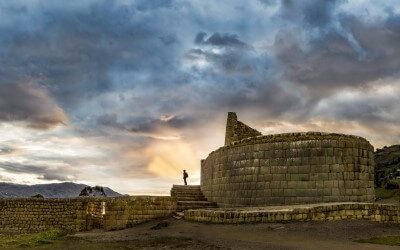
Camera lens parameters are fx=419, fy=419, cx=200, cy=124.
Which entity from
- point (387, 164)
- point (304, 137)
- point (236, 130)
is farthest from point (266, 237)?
point (387, 164)

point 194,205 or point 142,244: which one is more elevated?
point 194,205

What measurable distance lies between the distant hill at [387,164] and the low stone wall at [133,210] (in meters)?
25.5

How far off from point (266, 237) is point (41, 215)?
1934 centimetres

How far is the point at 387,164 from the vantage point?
50.6 metres

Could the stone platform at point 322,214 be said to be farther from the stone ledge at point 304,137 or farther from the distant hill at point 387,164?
the distant hill at point 387,164

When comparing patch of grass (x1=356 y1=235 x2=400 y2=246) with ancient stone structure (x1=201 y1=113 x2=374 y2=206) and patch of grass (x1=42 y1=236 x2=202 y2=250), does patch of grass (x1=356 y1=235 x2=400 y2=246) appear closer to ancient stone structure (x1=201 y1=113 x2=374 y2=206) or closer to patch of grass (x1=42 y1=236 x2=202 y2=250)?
patch of grass (x1=42 y1=236 x2=202 y2=250)

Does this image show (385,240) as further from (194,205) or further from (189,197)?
(189,197)

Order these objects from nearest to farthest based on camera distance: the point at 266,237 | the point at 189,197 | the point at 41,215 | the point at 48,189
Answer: the point at 266,237, the point at 189,197, the point at 41,215, the point at 48,189

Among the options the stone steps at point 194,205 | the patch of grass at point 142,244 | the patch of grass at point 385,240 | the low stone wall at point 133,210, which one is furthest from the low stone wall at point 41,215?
the patch of grass at point 385,240

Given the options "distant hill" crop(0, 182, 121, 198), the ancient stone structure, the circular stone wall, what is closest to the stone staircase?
the ancient stone structure

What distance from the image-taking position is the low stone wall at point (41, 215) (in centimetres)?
2783

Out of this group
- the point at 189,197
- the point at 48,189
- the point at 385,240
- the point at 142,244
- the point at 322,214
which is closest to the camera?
the point at 385,240

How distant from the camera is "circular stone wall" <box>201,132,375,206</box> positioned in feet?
67.8

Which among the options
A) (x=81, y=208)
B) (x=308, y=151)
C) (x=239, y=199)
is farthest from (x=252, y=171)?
(x=81, y=208)
